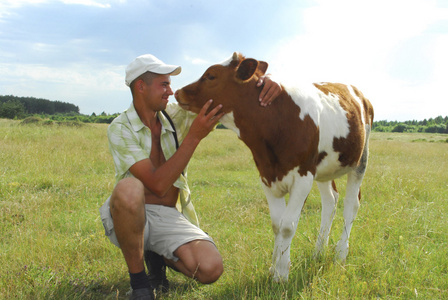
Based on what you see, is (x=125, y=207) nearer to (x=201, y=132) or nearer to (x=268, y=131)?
(x=201, y=132)

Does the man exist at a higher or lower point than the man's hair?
lower

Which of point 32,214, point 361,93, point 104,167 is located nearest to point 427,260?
point 361,93

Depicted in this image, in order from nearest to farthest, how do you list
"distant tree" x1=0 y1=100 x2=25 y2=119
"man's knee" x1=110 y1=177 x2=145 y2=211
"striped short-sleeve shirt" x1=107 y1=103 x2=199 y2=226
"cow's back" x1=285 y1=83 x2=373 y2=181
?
1. "man's knee" x1=110 y1=177 x2=145 y2=211
2. "striped short-sleeve shirt" x1=107 y1=103 x2=199 y2=226
3. "cow's back" x1=285 y1=83 x2=373 y2=181
4. "distant tree" x1=0 y1=100 x2=25 y2=119

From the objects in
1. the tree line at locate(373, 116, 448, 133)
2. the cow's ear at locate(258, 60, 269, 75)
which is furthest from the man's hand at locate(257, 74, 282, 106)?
the tree line at locate(373, 116, 448, 133)

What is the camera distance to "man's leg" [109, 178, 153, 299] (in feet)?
9.50

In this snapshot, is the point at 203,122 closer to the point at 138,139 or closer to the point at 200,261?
the point at 138,139

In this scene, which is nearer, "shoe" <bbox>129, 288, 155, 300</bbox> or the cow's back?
"shoe" <bbox>129, 288, 155, 300</bbox>

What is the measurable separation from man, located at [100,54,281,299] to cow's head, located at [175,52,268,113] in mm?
103

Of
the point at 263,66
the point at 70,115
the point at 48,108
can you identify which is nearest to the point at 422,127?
the point at 70,115

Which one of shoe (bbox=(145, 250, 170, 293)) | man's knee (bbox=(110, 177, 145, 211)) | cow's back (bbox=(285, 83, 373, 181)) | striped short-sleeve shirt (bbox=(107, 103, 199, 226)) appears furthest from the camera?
shoe (bbox=(145, 250, 170, 293))

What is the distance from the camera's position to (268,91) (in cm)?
317

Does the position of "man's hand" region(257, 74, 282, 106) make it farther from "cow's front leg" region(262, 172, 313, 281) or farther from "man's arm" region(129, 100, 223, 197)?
"cow's front leg" region(262, 172, 313, 281)

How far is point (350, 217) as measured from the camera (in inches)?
167

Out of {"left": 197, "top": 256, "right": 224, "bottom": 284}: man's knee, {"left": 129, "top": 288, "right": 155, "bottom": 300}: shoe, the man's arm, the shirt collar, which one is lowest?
{"left": 129, "top": 288, "right": 155, "bottom": 300}: shoe
